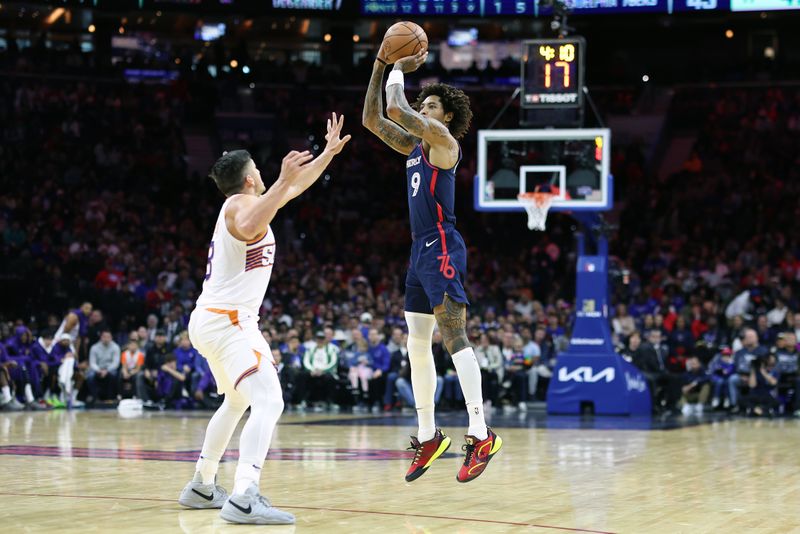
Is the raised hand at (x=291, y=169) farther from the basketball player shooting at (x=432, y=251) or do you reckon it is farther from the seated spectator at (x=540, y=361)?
the seated spectator at (x=540, y=361)

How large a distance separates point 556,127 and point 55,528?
11.2 m

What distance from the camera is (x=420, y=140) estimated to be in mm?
7395

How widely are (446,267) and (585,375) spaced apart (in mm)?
9523

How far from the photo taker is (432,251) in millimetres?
6980

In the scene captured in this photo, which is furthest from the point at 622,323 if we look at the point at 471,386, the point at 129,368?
the point at 471,386

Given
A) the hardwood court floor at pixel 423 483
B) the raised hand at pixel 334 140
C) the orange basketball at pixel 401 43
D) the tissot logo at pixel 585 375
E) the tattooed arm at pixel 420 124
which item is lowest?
the hardwood court floor at pixel 423 483

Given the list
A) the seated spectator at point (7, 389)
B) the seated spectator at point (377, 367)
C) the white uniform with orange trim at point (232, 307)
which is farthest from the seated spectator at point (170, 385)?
the white uniform with orange trim at point (232, 307)

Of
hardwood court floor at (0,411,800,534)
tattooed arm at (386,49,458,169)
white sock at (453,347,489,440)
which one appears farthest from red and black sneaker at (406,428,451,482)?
tattooed arm at (386,49,458,169)

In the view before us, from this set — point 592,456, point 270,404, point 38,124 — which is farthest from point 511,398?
point 38,124

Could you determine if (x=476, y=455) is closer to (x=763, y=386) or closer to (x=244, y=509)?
(x=244, y=509)

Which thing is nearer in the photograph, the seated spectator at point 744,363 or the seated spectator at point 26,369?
the seated spectator at point 744,363

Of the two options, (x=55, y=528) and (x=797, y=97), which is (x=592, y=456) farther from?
(x=797, y=97)

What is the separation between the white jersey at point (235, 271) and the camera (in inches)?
243

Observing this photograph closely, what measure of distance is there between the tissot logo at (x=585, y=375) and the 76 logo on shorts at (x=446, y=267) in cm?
944
